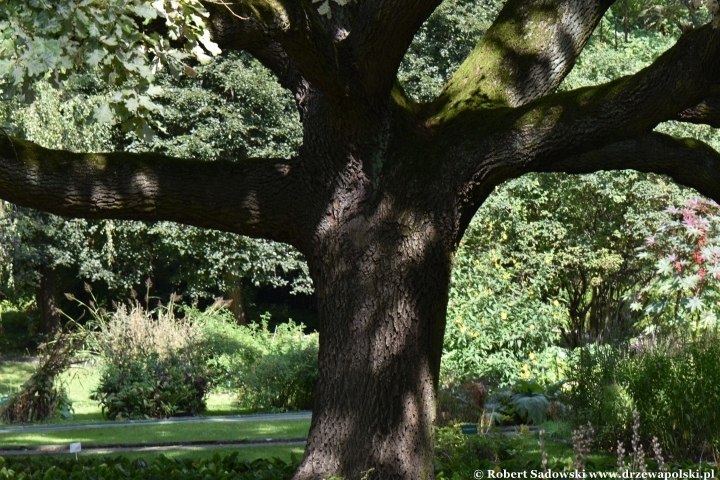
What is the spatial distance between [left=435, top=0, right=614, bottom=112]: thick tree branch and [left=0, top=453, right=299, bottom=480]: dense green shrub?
284 cm

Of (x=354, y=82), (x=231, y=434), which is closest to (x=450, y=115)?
(x=354, y=82)

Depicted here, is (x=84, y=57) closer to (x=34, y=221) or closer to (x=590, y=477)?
(x=590, y=477)

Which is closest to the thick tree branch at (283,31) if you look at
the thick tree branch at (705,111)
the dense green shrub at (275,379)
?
the thick tree branch at (705,111)

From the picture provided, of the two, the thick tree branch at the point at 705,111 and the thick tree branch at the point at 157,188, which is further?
the thick tree branch at the point at 705,111

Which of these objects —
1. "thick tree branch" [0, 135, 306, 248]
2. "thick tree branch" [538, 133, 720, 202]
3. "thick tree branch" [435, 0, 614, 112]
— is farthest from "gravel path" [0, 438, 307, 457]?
"thick tree branch" [435, 0, 614, 112]

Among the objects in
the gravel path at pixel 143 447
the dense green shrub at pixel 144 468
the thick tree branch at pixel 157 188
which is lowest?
the dense green shrub at pixel 144 468

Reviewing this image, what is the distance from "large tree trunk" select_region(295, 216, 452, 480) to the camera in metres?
5.36

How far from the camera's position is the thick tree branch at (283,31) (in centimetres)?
468

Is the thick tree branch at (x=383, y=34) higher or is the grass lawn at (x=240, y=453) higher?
the thick tree branch at (x=383, y=34)

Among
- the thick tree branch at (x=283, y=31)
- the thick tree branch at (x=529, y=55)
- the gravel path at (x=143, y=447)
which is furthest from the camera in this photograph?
the gravel path at (x=143, y=447)

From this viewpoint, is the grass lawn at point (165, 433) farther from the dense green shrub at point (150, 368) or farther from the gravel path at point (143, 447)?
the dense green shrub at point (150, 368)

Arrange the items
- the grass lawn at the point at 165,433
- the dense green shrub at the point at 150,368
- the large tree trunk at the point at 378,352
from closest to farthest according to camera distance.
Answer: the large tree trunk at the point at 378,352, the grass lawn at the point at 165,433, the dense green shrub at the point at 150,368

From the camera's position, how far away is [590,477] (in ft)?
20.7

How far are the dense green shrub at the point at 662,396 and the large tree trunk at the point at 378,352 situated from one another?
2673 mm
